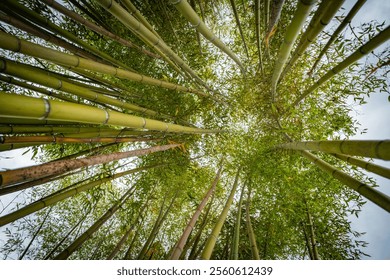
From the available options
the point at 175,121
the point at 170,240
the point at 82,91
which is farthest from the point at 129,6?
the point at 170,240

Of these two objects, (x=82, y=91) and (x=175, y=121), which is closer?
(x=82, y=91)

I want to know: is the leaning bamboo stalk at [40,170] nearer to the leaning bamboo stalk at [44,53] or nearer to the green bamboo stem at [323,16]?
the leaning bamboo stalk at [44,53]

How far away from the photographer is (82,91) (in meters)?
2.05

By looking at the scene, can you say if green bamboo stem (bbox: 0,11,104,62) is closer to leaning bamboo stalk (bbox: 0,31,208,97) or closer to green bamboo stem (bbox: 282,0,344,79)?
leaning bamboo stalk (bbox: 0,31,208,97)

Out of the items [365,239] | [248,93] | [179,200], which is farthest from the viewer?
[179,200]

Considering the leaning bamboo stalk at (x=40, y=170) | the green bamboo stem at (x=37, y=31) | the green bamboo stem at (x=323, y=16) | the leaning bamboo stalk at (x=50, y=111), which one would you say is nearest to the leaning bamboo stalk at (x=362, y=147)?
the green bamboo stem at (x=323, y=16)

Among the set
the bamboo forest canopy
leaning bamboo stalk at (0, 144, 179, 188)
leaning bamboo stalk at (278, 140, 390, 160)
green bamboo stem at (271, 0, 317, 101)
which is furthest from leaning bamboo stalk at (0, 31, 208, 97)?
leaning bamboo stalk at (278, 140, 390, 160)

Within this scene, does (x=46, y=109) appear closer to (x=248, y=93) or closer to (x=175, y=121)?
(x=175, y=121)

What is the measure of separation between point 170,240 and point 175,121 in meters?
2.72

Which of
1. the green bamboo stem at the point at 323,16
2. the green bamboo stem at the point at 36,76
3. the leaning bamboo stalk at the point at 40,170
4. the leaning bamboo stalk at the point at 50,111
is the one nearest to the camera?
the leaning bamboo stalk at the point at 50,111

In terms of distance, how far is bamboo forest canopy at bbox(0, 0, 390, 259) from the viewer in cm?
213

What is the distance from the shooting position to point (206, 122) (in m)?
4.70

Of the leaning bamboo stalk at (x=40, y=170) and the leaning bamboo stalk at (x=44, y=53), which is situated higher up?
the leaning bamboo stalk at (x=44, y=53)

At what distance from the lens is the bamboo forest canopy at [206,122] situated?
2133mm
